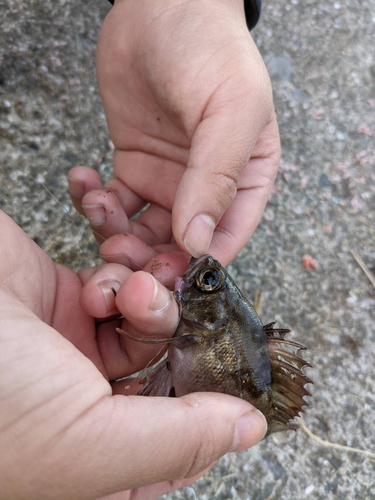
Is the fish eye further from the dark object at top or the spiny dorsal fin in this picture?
the dark object at top

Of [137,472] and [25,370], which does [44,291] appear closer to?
[25,370]

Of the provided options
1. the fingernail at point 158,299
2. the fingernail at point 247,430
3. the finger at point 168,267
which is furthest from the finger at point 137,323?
the fingernail at point 247,430

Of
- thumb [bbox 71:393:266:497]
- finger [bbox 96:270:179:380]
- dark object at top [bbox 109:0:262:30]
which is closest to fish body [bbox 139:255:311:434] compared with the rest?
finger [bbox 96:270:179:380]

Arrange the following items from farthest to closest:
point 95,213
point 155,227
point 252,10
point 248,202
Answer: point 252,10 → point 155,227 → point 248,202 → point 95,213

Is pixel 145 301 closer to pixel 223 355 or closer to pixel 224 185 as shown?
pixel 223 355

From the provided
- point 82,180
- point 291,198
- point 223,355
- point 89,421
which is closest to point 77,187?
point 82,180

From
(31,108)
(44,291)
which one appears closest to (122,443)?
(44,291)

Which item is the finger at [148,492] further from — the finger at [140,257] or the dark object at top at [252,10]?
the dark object at top at [252,10]
